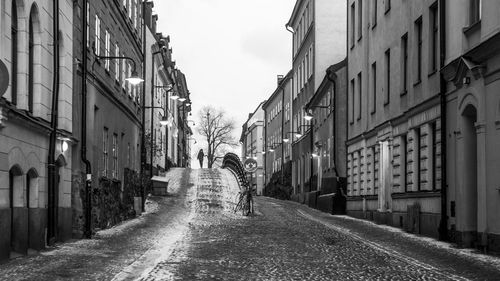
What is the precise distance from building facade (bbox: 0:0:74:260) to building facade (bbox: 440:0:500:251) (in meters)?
9.25

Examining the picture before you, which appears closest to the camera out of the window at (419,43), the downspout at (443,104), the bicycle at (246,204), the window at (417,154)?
the downspout at (443,104)

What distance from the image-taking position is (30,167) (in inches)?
643

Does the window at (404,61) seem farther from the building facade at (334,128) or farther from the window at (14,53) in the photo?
the window at (14,53)

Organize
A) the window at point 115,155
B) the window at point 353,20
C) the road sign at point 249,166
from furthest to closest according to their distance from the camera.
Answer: the road sign at point 249,166, the window at point 353,20, the window at point 115,155

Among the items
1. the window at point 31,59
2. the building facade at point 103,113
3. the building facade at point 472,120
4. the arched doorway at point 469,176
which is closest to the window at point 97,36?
the building facade at point 103,113

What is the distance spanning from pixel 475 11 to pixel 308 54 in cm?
3746

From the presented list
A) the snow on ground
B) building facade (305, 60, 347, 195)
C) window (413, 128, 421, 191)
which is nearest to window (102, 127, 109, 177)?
Result: the snow on ground

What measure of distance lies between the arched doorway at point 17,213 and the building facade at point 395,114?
10.8m

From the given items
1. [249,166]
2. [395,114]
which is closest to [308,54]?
[249,166]

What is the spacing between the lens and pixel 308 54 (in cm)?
5631

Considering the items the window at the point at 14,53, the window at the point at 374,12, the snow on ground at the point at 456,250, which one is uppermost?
the window at the point at 374,12

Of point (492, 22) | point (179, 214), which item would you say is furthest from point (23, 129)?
point (179, 214)

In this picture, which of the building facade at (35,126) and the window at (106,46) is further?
the window at (106,46)

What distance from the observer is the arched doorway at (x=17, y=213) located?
14.9 m
